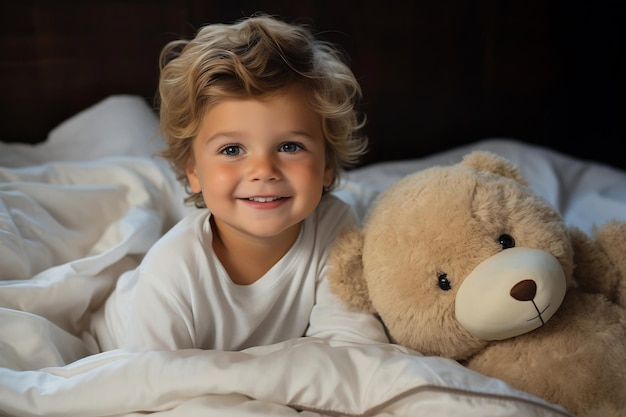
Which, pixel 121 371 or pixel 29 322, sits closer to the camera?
pixel 121 371

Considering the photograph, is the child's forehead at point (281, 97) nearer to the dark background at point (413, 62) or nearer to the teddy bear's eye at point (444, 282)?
the teddy bear's eye at point (444, 282)

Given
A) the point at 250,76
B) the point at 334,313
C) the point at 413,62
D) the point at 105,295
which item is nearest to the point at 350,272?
the point at 334,313

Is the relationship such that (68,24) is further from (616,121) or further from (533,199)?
(616,121)

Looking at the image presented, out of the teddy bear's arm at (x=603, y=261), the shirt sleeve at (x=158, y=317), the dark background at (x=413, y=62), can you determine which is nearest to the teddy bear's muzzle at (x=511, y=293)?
the teddy bear's arm at (x=603, y=261)

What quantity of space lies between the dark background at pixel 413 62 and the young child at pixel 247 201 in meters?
0.71

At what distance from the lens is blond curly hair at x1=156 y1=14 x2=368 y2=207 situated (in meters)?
1.01

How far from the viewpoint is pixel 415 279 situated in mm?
930

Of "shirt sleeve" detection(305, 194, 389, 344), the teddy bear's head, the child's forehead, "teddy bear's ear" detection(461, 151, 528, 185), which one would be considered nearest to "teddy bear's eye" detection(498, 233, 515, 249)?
the teddy bear's head

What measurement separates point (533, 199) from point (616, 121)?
1.29 metres

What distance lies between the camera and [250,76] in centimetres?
100

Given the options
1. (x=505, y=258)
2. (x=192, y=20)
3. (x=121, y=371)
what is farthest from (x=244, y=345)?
(x=192, y=20)

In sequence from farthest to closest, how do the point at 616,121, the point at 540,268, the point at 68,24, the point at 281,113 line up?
the point at 616,121 → the point at 68,24 → the point at 281,113 → the point at 540,268

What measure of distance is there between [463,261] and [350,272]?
186 millimetres

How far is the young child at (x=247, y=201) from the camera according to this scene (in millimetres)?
1013
